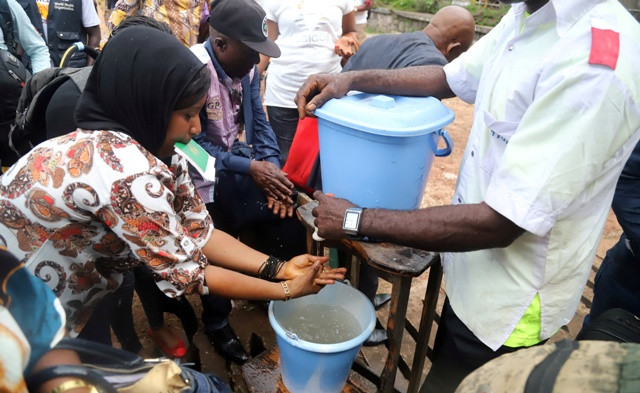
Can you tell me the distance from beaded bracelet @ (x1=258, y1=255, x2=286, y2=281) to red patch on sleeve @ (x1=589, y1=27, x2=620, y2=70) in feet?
4.48

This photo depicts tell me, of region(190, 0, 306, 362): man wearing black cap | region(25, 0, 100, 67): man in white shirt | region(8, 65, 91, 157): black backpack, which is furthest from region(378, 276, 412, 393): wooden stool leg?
region(25, 0, 100, 67): man in white shirt

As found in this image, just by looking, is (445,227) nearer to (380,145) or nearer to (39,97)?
(380,145)

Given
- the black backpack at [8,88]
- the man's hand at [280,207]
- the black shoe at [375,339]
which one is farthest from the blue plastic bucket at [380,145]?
the black backpack at [8,88]

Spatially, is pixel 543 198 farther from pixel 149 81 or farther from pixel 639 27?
pixel 149 81

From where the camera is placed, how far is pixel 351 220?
5.09 ft

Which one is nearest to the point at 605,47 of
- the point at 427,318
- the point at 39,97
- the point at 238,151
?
the point at 427,318

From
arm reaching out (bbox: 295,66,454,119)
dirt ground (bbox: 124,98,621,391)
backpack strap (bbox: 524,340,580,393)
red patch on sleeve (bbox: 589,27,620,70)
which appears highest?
red patch on sleeve (bbox: 589,27,620,70)

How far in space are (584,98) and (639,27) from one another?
1.14 feet

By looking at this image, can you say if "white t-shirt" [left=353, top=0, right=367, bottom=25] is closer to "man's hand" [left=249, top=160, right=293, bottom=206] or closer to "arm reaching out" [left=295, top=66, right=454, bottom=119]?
"man's hand" [left=249, top=160, right=293, bottom=206]

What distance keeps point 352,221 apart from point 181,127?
0.73m

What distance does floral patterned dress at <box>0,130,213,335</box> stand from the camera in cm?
138

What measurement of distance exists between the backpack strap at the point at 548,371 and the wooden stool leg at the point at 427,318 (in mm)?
1016

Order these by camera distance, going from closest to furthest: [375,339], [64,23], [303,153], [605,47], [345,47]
Answer: 1. [605,47]
2. [303,153]
3. [375,339]
4. [345,47]
5. [64,23]

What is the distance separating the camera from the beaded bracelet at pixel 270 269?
194 cm
